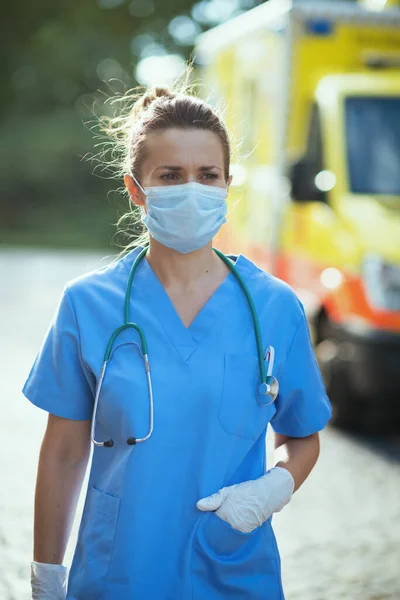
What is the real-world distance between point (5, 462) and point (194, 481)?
14.3 feet

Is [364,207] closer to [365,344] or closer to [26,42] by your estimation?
[365,344]

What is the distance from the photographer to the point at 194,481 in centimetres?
247

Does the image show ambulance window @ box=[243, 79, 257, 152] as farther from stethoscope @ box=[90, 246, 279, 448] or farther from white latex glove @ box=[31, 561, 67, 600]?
white latex glove @ box=[31, 561, 67, 600]

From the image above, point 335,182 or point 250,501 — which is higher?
point 335,182

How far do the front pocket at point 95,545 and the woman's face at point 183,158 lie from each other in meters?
0.78

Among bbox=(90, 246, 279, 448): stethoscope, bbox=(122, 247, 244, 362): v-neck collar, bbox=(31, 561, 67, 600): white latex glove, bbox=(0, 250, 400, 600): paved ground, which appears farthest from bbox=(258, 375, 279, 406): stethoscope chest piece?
bbox=(0, 250, 400, 600): paved ground

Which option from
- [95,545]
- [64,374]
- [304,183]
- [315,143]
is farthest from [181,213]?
[315,143]

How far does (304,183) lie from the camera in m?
7.68

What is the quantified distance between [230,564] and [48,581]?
0.47 metres

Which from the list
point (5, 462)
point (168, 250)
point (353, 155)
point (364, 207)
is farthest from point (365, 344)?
point (168, 250)

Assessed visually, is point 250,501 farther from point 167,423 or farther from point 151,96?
point 151,96

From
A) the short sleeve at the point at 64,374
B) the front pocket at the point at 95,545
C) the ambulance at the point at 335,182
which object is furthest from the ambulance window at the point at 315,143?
the front pocket at the point at 95,545

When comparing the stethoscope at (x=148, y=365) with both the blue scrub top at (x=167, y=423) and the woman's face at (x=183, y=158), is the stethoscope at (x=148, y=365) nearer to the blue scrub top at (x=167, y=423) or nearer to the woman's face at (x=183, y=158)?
the blue scrub top at (x=167, y=423)

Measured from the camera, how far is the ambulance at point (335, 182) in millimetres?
7172
